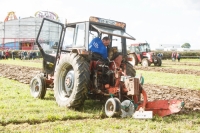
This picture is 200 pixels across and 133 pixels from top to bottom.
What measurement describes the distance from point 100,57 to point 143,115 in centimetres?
198

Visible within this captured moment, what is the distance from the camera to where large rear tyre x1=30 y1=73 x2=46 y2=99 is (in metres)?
8.13

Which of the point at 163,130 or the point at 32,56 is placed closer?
the point at 163,130

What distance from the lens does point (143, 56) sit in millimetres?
29141

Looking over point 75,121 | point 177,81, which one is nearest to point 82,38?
point 75,121

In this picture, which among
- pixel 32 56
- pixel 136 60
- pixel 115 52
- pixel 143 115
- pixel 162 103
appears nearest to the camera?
pixel 143 115

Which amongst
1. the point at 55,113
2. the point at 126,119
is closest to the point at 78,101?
the point at 55,113

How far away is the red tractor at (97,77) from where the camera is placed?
6285mm

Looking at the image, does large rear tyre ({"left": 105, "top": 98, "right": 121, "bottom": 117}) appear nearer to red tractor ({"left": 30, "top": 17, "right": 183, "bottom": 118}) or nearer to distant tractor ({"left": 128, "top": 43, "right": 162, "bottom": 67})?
red tractor ({"left": 30, "top": 17, "right": 183, "bottom": 118})

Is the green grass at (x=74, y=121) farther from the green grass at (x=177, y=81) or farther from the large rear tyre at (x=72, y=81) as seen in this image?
the green grass at (x=177, y=81)

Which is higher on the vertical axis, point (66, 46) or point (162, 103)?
point (66, 46)

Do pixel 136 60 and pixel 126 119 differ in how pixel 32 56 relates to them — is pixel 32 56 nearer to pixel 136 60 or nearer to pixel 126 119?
pixel 136 60

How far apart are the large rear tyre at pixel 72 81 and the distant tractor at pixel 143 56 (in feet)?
67.3

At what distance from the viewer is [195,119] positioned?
6.19m

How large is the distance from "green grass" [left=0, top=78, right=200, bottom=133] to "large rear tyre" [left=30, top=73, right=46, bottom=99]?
906 millimetres
